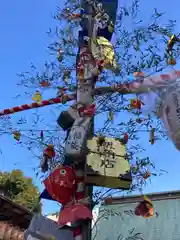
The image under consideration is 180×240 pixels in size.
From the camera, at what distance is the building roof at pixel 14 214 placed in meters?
6.90

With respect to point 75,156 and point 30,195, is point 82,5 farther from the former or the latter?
point 30,195

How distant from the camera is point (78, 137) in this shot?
4.07 m

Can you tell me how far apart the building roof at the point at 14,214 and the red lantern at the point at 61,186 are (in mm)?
3019

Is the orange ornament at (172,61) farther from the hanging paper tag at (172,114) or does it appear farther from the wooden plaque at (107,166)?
the wooden plaque at (107,166)

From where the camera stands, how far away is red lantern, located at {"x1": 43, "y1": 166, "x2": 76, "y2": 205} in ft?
12.8

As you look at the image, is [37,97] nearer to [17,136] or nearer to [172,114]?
[17,136]

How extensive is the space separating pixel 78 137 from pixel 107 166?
41 centimetres

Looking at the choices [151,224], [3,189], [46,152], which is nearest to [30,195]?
[3,189]

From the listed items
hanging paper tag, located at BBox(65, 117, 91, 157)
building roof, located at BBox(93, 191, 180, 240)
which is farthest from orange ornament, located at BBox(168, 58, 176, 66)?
building roof, located at BBox(93, 191, 180, 240)

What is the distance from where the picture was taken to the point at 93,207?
399cm

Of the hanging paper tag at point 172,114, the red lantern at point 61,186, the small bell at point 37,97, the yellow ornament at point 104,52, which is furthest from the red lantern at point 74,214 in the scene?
the yellow ornament at point 104,52

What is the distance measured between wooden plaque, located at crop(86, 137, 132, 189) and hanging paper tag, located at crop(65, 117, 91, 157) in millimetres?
98

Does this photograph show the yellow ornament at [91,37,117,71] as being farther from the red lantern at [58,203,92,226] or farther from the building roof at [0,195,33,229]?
the building roof at [0,195,33,229]

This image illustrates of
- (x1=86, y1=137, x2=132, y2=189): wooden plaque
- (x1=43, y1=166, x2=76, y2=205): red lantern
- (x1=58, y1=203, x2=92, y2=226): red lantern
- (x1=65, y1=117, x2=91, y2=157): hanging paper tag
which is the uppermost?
(x1=65, y1=117, x2=91, y2=157): hanging paper tag
